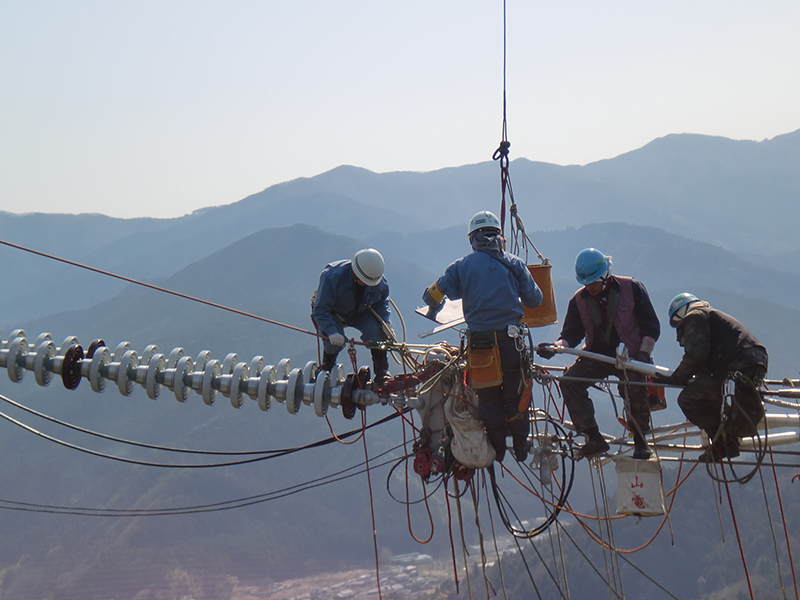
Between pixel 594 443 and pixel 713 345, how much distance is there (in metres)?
1.64

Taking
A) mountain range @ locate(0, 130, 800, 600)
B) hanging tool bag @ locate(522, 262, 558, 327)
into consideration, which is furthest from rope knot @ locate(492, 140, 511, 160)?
mountain range @ locate(0, 130, 800, 600)

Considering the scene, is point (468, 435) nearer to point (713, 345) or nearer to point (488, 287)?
point (488, 287)

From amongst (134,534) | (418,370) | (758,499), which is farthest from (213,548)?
(418,370)

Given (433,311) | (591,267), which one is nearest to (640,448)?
(591,267)

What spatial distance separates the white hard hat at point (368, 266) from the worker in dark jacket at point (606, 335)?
220cm

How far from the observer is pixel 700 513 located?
47.3 metres

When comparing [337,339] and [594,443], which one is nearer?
[594,443]

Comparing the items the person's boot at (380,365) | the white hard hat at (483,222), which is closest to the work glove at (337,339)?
the person's boot at (380,365)

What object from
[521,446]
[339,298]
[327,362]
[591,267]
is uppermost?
[339,298]

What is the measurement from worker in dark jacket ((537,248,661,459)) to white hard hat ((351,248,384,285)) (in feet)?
7.23

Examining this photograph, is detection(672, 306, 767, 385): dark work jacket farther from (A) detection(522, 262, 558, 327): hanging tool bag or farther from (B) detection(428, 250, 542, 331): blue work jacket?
(A) detection(522, 262, 558, 327): hanging tool bag

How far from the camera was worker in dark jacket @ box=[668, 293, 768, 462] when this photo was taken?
6168 mm

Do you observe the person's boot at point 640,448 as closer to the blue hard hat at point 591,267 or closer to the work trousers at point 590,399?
the work trousers at point 590,399

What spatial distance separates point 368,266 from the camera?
318 inches
